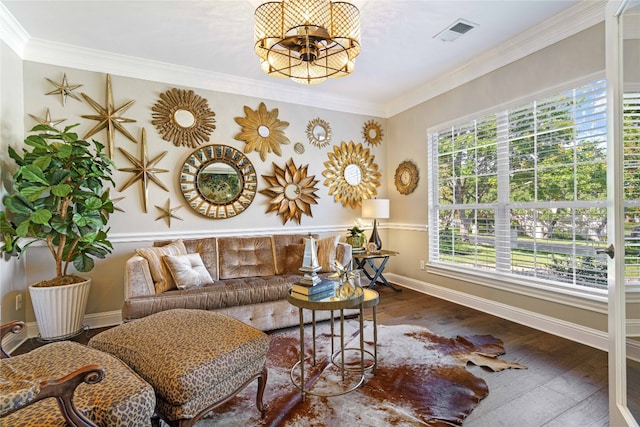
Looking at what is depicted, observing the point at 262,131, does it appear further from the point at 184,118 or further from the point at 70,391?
the point at 70,391

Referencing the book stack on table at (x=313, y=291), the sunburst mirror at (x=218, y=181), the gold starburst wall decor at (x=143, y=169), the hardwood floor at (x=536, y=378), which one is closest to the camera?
the hardwood floor at (x=536, y=378)

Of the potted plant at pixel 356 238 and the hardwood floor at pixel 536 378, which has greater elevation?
the potted plant at pixel 356 238

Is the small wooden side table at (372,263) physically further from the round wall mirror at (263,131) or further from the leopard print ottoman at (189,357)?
the leopard print ottoman at (189,357)

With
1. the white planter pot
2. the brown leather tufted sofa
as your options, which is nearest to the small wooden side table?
the brown leather tufted sofa

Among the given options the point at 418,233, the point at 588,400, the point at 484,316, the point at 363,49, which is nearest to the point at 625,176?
the point at 588,400

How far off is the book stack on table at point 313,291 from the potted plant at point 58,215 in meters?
2.08

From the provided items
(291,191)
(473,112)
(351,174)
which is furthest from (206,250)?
(473,112)

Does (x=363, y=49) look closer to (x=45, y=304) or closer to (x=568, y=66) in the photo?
(x=568, y=66)

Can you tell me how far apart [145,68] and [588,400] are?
188 inches

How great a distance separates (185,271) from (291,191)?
182 centimetres

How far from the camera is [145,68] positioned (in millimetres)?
3438

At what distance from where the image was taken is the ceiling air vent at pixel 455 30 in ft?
9.11

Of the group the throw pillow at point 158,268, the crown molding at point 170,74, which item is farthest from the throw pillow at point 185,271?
the crown molding at point 170,74

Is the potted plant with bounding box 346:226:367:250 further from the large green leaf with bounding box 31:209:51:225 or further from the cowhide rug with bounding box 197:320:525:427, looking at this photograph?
the large green leaf with bounding box 31:209:51:225
